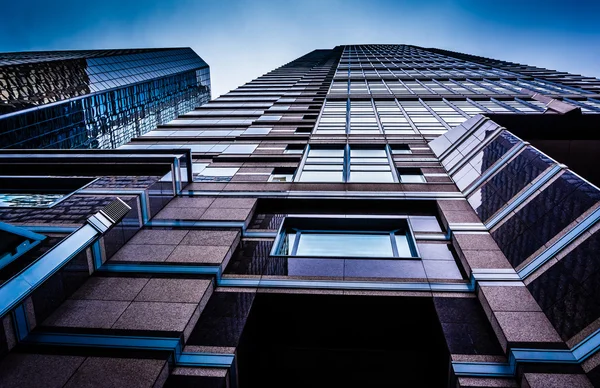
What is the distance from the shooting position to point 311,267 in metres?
11.2

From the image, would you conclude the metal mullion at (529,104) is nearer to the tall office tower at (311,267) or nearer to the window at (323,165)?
the tall office tower at (311,267)

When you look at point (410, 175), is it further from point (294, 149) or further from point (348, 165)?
point (294, 149)

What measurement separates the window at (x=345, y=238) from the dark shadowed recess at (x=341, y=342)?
209 cm

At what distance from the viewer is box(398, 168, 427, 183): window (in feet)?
56.7

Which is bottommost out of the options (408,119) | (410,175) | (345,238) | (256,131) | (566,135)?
(345,238)

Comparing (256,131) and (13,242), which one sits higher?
(256,131)

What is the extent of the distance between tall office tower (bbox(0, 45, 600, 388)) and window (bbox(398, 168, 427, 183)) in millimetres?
116

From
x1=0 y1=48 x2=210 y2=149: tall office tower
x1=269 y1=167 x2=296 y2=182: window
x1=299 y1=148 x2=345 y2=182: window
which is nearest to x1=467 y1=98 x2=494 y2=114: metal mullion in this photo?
x1=299 y1=148 x2=345 y2=182: window

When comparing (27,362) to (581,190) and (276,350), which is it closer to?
(276,350)

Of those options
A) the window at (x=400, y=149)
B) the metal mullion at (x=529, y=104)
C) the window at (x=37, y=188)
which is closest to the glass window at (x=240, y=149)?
the window at (x=400, y=149)

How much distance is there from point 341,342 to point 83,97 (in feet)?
298

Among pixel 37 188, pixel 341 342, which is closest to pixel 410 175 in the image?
pixel 341 342

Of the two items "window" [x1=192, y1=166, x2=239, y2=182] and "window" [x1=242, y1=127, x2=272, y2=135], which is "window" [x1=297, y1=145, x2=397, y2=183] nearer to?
"window" [x1=192, y1=166, x2=239, y2=182]

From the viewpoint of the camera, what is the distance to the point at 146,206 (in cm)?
1316
